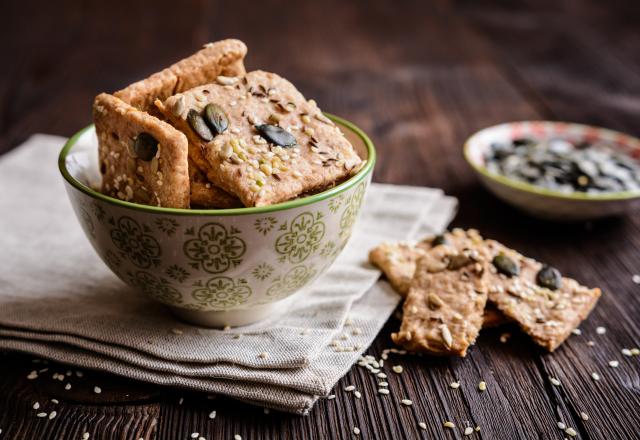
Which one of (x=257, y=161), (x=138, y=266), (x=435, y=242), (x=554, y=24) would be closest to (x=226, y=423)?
(x=138, y=266)

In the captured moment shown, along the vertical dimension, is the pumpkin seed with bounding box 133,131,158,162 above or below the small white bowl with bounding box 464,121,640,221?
above

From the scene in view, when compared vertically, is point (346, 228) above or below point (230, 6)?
above

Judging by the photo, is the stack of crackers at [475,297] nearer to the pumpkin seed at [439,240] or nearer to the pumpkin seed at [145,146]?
the pumpkin seed at [439,240]

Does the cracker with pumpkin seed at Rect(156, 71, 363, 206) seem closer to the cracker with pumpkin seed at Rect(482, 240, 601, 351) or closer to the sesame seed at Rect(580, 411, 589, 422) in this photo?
the cracker with pumpkin seed at Rect(482, 240, 601, 351)

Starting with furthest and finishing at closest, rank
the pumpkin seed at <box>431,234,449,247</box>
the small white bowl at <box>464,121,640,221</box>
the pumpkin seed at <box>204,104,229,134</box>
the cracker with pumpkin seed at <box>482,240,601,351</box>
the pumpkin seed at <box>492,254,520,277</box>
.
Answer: the small white bowl at <box>464,121,640,221</box>, the pumpkin seed at <box>431,234,449,247</box>, the pumpkin seed at <box>492,254,520,277</box>, the cracker with pumpkin seed at <box>482,240,601,351</box>, the pumpkin seed at <box>204,104,229,134</box>

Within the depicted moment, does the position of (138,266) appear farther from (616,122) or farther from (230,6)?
(230,6)

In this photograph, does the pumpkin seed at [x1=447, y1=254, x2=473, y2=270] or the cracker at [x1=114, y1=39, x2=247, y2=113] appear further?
the pumpkin seed at [x1=447, y1=254, x2=473, y2=270]

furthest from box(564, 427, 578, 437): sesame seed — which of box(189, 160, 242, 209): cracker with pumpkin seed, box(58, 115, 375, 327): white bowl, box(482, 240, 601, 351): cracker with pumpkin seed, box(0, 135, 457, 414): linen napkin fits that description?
box(189, 160, 242, 209): cracker with pumpkin seed
